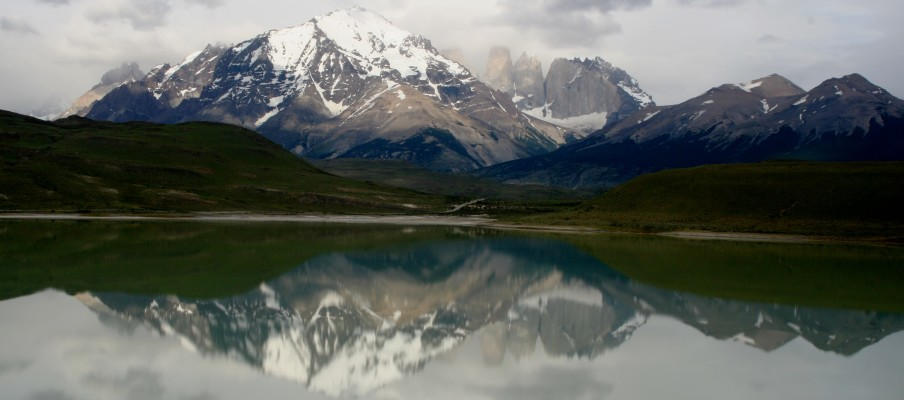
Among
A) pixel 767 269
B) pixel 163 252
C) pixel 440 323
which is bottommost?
pixel 440 323

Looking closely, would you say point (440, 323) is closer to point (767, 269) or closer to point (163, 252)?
point (767, 269)

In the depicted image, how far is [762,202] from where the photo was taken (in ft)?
475

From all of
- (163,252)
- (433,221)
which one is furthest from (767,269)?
(433,221)

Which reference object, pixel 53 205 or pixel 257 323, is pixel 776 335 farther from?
pixel 53 205

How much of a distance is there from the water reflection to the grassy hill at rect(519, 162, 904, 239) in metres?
72.8

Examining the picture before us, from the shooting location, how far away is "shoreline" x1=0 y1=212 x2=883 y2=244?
120750 mm

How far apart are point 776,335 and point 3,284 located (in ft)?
177

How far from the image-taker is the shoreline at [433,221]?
120750mm

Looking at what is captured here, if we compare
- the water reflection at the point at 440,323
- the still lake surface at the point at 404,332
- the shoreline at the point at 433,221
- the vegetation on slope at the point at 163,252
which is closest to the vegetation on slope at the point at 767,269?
the still lake surface at the point at 404,332

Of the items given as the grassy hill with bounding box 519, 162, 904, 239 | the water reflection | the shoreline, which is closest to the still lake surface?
the water reflection

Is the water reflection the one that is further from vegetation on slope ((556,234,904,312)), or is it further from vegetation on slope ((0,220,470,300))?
vegetation on slope ((0,220,470,300))

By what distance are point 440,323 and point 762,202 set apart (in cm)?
11358

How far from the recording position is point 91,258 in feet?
249

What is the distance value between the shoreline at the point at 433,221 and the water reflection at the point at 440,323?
5949 cm
